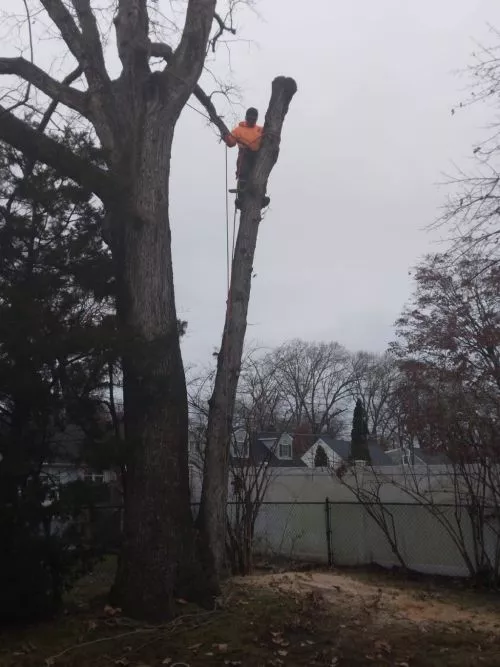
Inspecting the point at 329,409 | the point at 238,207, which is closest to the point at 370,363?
the point at 329,409

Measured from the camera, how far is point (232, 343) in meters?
8.48

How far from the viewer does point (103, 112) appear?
7953 mm

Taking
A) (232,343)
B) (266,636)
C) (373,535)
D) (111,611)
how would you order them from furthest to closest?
(373,535)
(232,343)
(111,611)
(266,636)

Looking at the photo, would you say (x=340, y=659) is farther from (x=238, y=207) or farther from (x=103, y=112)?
(x=103, y=112)

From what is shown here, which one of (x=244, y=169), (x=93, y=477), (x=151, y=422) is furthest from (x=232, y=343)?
(x=93, y=477)

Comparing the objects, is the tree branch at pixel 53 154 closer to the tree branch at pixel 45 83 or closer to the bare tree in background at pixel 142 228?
the bare tree in background at pixel 142 228

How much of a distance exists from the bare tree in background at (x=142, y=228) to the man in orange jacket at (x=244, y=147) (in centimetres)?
93

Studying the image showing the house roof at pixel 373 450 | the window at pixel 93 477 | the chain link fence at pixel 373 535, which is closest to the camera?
the window at pixel 93 477

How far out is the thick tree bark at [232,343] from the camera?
25.9 feet

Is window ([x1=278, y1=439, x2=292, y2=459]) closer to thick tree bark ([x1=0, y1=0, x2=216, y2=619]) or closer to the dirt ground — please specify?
the dirt ground

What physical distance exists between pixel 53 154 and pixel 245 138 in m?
2.97

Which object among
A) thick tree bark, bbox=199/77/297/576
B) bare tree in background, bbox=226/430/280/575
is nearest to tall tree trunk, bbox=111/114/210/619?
thick tree bark, bbox=199/77/297/576

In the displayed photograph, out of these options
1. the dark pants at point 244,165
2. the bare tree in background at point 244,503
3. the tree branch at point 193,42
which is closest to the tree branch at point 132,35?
the tree branch at point 193,42

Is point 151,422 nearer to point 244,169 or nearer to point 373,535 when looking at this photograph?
point 244,169
